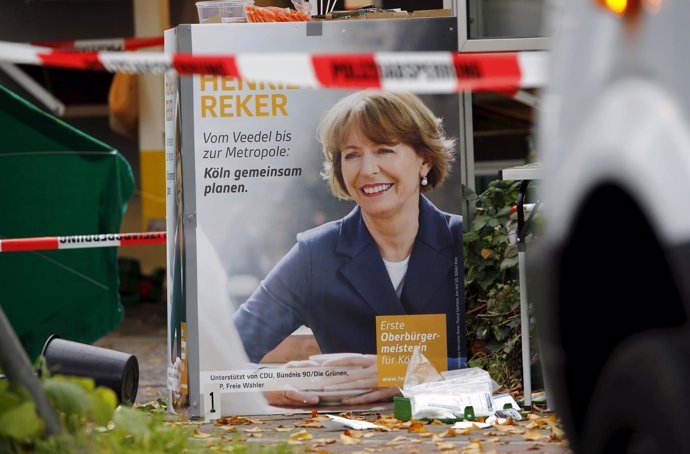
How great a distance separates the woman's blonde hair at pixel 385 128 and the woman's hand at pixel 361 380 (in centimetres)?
94

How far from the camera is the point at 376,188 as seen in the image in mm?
7805

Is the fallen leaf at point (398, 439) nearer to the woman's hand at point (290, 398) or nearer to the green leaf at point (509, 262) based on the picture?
the woman's hand at point (290, 398)

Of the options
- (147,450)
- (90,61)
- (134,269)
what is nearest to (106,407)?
(147,450)

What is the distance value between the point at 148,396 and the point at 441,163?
2.75 metres

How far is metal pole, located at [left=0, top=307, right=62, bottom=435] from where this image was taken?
439 centimetres

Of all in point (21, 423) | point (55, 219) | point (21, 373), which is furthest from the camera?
point (55, 219)

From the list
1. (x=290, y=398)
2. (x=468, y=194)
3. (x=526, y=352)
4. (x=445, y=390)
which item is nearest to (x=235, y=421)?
(x=290, y=398)

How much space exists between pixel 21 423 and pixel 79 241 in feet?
15.5

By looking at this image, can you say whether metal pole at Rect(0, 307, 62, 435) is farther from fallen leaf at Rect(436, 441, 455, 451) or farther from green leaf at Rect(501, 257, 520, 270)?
green leaf at Rect(501, 257, 520, 270)

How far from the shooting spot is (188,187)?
7762 mm

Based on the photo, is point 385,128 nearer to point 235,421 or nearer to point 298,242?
point 298,242

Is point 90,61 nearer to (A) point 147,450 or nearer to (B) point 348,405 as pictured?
(A) point 147,450

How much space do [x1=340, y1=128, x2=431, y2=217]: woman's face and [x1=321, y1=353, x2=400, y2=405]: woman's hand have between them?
84 centimetres

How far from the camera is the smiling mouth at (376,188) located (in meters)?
→ 7.80
